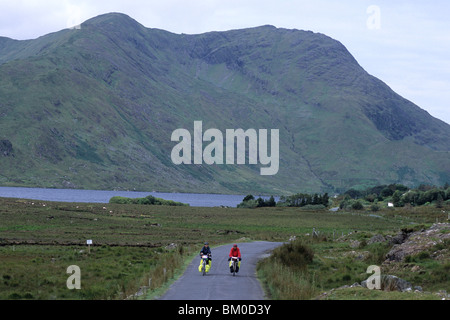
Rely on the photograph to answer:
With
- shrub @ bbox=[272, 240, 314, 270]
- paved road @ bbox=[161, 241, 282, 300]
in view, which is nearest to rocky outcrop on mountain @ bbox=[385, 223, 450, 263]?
shrub @ bbox=[272, 240, 314, 270]

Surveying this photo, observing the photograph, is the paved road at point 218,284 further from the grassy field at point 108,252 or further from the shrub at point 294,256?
the shrub at point 294,256

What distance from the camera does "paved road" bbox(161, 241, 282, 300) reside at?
23.7 metres

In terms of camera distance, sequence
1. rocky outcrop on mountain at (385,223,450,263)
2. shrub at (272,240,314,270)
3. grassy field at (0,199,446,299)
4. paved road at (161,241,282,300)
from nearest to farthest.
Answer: paved road at (161,241,282,300) → grassy field at (0,199,446,299) → shrub at (272,240,314,270) → rocky outcrop on mountain at (385,223,450,263)

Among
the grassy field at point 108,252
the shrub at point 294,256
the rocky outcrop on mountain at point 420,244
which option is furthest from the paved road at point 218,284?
the rocky outcrop on mountain at point 420,244

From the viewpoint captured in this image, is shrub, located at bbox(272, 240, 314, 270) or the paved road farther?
shrub, located at bbox(272, 240, 314, 270)

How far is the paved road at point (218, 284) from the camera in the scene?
2367cm

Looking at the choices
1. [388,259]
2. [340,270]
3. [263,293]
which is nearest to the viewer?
[263,293]

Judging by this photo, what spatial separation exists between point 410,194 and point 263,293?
120 meters

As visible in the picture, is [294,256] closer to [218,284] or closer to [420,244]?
[420,244]

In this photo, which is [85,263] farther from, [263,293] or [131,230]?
[131,230]

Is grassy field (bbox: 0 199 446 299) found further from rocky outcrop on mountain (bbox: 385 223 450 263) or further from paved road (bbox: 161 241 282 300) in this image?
rocky outcrop on mountain (bbox: 385 223 450 263)

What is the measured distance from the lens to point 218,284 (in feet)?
91.5
